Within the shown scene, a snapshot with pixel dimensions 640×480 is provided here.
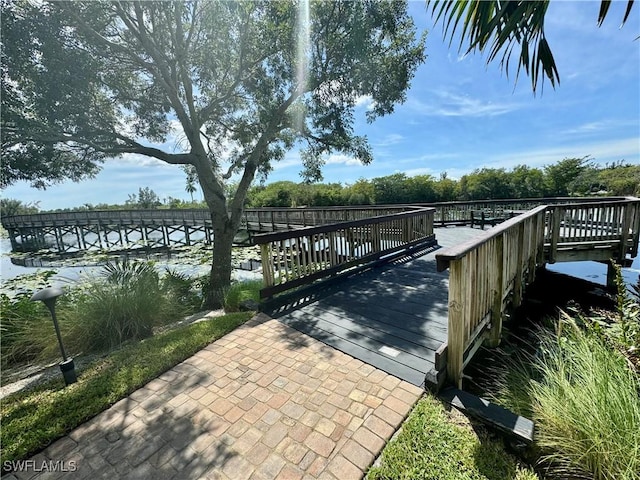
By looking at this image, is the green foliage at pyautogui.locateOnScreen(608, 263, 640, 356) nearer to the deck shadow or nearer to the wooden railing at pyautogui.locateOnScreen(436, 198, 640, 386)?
the wooden railing at pyautogui.locateOnScreen(436, 198, 640, 386)

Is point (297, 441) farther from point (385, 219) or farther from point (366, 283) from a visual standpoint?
point (385, 219)

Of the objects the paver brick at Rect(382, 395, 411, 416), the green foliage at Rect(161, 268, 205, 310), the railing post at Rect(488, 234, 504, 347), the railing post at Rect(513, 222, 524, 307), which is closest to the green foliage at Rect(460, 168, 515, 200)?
the railing post at Rect(513, 222, 524, 307)

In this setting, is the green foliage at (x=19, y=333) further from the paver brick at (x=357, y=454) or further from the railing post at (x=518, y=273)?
the railing post at (x=518, y=273)

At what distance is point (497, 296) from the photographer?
3035 mm

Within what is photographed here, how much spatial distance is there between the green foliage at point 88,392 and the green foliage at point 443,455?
235 cm

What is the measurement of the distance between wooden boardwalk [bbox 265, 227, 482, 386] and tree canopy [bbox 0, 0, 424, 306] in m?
4.03

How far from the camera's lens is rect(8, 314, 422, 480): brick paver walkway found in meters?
1.75

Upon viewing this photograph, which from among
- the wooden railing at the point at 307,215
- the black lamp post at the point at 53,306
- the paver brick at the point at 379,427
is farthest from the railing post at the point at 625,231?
the black lamp post at the point at 53,306

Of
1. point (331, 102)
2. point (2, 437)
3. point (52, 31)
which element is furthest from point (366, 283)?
point (52, 31)

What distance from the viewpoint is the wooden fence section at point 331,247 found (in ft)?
14.0

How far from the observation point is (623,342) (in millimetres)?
2291

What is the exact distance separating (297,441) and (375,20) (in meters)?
8.21

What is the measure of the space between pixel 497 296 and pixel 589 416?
1.54m

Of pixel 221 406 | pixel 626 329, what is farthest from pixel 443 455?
pixel 626 329
